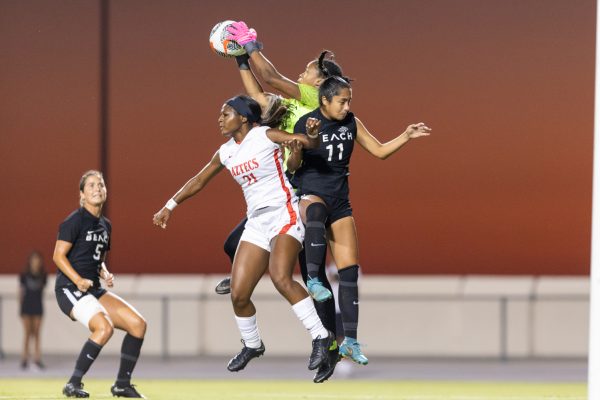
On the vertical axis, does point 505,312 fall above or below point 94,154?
below

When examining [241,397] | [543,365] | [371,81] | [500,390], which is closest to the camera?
[241,397]

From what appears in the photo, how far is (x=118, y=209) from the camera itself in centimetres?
1825

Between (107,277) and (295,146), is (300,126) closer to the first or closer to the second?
(295,146)

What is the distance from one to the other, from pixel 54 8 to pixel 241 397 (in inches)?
301

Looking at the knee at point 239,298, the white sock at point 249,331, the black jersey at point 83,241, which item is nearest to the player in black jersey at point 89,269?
the black jersey at point 83,241

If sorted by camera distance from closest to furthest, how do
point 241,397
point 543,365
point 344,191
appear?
point 344,191, point 241,397, point 543,365

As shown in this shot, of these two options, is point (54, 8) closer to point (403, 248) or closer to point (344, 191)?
point (403, 248)

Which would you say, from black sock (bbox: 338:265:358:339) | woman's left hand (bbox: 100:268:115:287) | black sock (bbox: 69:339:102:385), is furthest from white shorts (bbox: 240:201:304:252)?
black sock (bbox: 69:339:102:385)

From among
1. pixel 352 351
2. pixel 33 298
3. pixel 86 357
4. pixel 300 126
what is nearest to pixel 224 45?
pixel 300 126

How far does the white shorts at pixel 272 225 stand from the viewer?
767 centimetres

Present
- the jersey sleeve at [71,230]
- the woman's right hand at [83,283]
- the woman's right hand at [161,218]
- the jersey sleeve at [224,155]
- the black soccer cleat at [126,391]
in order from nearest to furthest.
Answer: the jersey sleeve at [224,155], the woman's right hand at [161,218], the woman's right hand at [83,283], the jersey sleeve at [71,230], the black soccer cleat at [126,391]

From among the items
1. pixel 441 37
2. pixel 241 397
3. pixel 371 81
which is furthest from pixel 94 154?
pixel 241 397

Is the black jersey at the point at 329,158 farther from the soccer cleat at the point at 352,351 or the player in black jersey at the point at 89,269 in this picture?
the player in black jersey at the point at 89,269

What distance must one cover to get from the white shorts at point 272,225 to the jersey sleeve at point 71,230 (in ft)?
9.79
